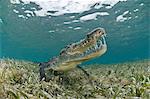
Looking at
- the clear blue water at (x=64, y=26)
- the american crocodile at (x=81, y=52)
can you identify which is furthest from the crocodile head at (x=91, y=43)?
the clear blue water at (x=64, y=26)

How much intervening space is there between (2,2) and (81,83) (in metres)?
17.9

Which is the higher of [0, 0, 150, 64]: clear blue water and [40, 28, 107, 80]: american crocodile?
[40, 28, 107, 80]: american crocodile

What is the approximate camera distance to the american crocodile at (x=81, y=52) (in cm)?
503

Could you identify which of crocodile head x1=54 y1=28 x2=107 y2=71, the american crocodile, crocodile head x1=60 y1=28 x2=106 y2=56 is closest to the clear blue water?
the american crocodile

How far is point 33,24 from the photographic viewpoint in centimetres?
3212

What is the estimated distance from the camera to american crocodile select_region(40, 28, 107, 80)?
16.5ft

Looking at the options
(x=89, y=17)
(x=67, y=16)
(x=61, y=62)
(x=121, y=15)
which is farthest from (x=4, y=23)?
(x=61, y=62)

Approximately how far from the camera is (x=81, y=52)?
17.9ft

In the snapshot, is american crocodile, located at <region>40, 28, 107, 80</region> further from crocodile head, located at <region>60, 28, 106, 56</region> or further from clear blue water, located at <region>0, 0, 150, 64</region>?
clear blue water, located at <region>0, 0, 150, 64</region>

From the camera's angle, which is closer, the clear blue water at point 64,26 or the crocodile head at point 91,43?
the crocodile head at point 91,43

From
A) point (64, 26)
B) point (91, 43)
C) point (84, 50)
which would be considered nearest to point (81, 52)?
point (84, 50)

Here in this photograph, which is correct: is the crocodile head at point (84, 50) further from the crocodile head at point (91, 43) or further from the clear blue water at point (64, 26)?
the clear blue water at point (64, 26)

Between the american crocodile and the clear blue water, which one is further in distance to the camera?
the clear blue water

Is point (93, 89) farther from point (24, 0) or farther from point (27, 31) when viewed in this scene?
point (27, 31)
